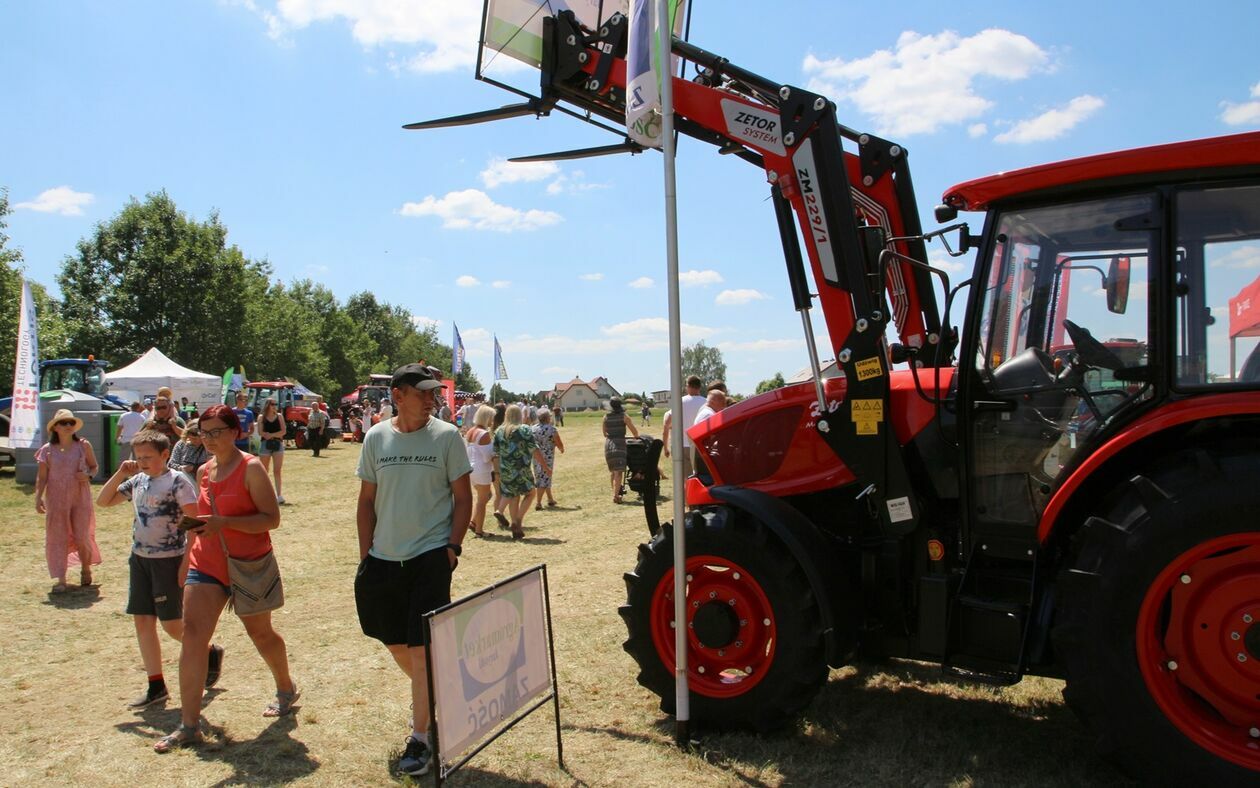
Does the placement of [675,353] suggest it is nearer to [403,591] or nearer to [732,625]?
[732,625]

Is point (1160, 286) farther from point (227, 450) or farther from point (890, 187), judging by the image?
point (227, 450)

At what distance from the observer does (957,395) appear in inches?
160

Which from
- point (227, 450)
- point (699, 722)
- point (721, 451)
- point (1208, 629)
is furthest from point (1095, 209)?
point (227, 450)

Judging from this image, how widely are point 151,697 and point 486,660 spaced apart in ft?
8.50

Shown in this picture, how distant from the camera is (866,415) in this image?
423 centimetres

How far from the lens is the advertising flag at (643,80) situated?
13.9 feet

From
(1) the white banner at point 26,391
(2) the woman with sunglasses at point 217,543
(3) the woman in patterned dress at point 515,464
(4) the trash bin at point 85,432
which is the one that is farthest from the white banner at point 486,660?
(4) the trash bin at point 85,432

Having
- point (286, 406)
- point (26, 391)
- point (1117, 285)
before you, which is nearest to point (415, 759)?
point (1117, 285)

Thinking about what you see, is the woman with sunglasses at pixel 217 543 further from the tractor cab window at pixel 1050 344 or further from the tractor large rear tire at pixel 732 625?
the tractor cab window at pixel 1050 344

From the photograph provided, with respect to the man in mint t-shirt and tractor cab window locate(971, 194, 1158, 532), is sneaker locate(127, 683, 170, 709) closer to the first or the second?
the man in mint t-shirt

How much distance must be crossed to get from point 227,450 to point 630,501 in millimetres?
10303

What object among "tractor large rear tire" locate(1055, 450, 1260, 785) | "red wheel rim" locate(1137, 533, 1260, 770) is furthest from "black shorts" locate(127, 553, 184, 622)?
"red wheel rim" locate(1137, 533, 1260, 770)

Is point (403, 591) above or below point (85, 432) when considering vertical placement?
below

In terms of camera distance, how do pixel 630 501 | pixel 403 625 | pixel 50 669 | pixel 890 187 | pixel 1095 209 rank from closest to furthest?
pixel 1095 209, pixel 403 625, pixel 890 187, pixel 50 669, pixel 630 501
